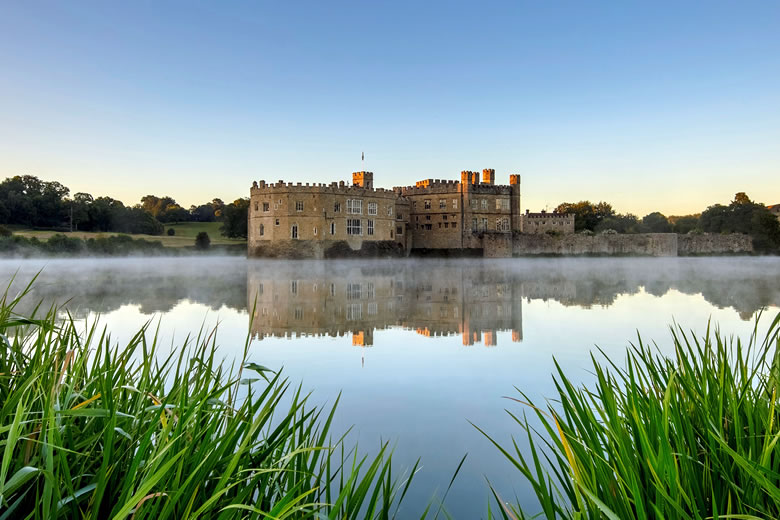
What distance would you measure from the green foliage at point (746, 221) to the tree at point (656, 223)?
11896 millimetres

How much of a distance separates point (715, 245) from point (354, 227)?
33.4 meters

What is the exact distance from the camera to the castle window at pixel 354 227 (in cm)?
3916

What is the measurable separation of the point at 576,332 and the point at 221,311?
242 inches

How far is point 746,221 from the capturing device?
174ft

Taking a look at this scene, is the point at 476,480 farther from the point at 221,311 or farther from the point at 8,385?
the point at 221,311

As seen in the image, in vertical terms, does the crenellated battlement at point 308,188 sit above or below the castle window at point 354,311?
above

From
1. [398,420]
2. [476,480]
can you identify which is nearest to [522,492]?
[476,480]

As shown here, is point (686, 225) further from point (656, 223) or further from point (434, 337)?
point (434, 337)

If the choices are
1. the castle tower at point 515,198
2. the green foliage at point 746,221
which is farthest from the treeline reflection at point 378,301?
the green foliage at point 746,221

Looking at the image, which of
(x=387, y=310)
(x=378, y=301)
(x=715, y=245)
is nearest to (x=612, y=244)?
(x=715, y=245)

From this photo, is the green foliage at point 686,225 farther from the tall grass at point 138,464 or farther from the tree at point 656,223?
the tall grass at point 138,464

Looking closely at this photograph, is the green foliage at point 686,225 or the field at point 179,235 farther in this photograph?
the green foliage at point 686,225

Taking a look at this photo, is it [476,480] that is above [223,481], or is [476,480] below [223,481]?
below

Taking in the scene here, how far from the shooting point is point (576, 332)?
25.2 feet
